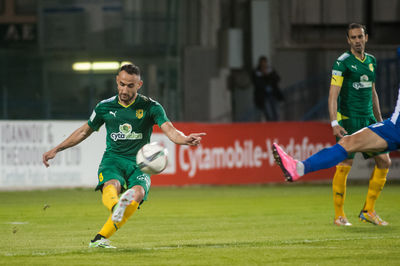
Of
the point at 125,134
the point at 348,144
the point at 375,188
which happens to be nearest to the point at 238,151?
the point at 375,188

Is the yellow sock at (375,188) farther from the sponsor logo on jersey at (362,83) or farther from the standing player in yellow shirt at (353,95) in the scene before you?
the sponsor logo on jersey at (362,83)

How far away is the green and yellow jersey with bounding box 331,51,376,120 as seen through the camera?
9898 mm

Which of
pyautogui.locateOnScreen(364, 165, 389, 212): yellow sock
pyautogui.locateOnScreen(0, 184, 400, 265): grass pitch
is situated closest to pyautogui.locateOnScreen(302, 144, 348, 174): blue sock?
pyautogui.locateOnScreen(0, 184, 400, 265): grass pitch

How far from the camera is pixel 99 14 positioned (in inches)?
981

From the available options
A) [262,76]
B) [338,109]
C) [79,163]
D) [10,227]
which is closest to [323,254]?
[338,109]

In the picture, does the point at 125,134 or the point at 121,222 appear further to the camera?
the point at 125,134

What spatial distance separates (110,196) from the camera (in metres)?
7.70

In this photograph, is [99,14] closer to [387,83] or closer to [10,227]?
[387,83]

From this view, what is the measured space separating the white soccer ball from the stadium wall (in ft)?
33.6

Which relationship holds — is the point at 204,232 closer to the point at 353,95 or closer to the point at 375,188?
the point at 375,188

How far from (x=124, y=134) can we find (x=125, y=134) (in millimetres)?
10

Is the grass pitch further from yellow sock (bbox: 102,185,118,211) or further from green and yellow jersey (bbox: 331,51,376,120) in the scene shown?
green and yellow jersey (bbox: 331,51,376,120)

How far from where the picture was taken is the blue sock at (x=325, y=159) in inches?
292

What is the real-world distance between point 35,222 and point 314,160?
16.4 ft
